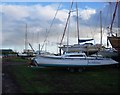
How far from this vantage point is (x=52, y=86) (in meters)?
16.9

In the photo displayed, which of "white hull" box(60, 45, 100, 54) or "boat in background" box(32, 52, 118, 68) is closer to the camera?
"boat in background" box(32, 52, 118, 68)

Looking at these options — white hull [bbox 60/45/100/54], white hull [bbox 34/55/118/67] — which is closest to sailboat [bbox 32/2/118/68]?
white hull [bbox 34/55/118/67]

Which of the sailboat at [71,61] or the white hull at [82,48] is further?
the white hull at [82,48]

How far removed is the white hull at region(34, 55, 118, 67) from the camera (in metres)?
24.9

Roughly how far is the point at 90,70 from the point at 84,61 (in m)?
1.05

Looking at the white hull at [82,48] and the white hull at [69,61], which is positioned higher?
the white hull at [82,48]

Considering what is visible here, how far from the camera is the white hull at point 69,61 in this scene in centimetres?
2491

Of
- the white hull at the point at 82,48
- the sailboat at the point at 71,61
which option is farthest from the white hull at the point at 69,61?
the white hull at the point at 82,48

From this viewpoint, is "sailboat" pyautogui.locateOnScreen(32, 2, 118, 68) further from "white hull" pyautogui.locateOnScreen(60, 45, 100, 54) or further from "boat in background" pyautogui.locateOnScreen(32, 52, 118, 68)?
"white hull" pyautogui.locateOnScreen(60, 45, 100, 54)

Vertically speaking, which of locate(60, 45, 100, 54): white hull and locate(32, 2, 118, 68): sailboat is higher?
locate(60, 45, 100, 54): white hull

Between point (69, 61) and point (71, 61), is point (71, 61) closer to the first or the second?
point (71, 61)

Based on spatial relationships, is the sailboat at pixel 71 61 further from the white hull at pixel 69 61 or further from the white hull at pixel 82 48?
the white hull at pixel 82 48

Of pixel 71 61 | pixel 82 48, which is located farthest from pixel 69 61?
pixel 82 48

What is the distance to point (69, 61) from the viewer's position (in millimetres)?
24922
